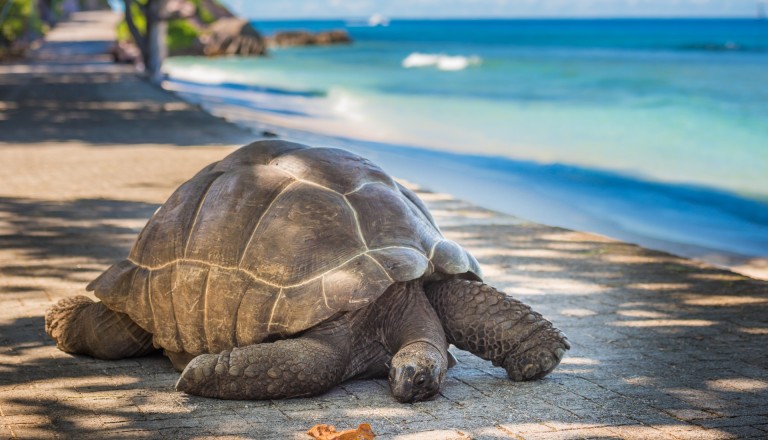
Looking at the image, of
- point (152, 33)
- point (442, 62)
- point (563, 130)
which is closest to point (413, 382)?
point (563, 130)

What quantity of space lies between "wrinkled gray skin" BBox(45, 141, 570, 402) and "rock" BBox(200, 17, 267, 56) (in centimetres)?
5641

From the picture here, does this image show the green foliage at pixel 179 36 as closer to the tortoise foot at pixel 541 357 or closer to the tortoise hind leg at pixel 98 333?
the tortoise hind leg at pixel 98 333

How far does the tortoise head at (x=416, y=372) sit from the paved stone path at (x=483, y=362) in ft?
0.28

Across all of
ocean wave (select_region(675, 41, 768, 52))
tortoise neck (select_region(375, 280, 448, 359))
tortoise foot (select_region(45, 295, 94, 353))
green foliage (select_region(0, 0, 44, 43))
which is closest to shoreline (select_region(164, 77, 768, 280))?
tortoise neck (select_region(375, 280, 448, 359))

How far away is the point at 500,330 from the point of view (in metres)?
5.38

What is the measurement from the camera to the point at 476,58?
72.0 meters

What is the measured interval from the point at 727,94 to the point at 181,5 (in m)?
37.5

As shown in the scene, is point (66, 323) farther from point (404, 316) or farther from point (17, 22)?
point (17, 22)

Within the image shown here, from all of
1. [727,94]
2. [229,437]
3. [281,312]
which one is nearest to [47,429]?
[229,437]

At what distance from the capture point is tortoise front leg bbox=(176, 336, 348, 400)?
503 centimetres

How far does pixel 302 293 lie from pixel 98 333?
149 cm

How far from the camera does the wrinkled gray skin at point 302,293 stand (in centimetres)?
510

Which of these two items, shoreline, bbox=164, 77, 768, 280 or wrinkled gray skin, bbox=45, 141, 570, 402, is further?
shoreline, bbox=164, 77, 768, 280

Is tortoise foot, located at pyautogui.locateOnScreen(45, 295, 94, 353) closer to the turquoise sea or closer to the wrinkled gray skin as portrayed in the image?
the wrinkled gray skin
